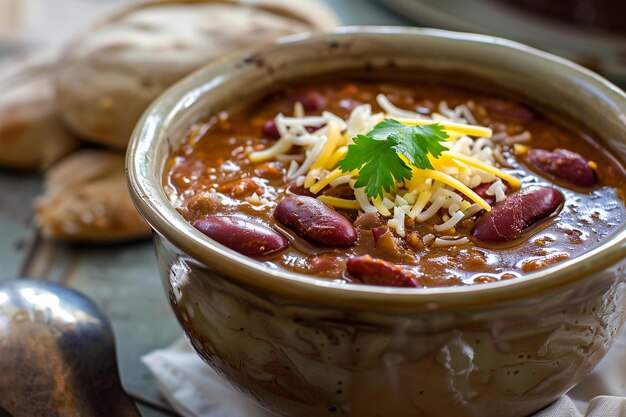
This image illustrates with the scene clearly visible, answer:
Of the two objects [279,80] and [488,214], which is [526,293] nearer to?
[488,214]

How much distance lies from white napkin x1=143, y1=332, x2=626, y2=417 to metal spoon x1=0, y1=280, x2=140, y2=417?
0.09 metres

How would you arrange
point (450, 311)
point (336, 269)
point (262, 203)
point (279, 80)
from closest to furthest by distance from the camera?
point (450, 311), point (336, 269), point (262, 203), point (279, 80)

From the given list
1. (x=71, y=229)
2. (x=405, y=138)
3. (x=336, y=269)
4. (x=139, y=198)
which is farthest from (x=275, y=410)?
(x=71, y=229)

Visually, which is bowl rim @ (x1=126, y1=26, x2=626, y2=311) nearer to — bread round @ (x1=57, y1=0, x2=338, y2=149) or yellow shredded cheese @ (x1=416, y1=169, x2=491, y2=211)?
yellow shredded cheese @ (x1=416, y1=169, x2=491, y2=211)

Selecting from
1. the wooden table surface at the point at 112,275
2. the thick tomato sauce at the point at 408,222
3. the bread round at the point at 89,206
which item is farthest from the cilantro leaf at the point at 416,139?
the bread round at the point at 89,206

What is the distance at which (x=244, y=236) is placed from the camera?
151 centimetres

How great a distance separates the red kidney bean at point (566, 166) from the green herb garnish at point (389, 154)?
0.26 metres

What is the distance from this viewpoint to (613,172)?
5.87 ft

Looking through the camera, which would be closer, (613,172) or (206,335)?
(206,335)

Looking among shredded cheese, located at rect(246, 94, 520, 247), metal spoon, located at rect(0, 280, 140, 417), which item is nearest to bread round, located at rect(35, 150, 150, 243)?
metal spoon, located at rect(0, 280, 140, 417)

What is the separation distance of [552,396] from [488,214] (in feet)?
1.11

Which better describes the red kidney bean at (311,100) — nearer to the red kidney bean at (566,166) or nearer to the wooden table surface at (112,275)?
the red kidney bean at (566,166)

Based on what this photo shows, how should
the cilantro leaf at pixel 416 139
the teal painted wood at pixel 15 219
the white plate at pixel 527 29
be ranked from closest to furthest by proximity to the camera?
the cilantro leaf at pixel 416 139 < the teal painted wood at pixel 15 219 < the white plate at pixel 527 29

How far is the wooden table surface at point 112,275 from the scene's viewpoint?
6.56 ft
